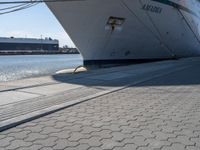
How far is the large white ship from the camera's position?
50.1 ft

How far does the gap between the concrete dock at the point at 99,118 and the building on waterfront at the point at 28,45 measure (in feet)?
252

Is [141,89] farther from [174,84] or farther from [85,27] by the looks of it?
[85,27]

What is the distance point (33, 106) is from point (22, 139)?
192 centimetres

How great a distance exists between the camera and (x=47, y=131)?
180 inches

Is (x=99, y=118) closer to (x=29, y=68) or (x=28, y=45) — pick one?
(x=29, y=68)

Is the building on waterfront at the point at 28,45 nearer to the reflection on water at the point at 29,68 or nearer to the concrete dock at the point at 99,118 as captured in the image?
the reflection on water at the point at 29,68

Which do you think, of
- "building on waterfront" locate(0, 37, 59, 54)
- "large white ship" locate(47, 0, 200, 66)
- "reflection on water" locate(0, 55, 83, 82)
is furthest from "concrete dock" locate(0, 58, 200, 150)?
"building on waterfront" locate(0, 37, 59, 54)

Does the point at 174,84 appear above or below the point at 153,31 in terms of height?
below

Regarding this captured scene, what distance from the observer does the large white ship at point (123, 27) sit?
601 inches

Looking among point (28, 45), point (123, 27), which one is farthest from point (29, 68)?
point (28, 45)

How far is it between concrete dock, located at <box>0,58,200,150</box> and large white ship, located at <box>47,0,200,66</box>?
7.44 metres

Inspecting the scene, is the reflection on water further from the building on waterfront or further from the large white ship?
the building on waterfront

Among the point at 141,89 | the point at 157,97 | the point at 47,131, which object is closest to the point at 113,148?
the point at 47,131

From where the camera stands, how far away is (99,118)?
533 centimetres
